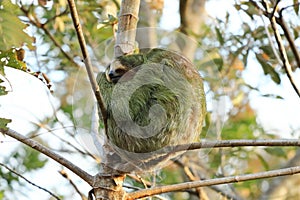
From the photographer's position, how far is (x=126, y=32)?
1.14 meters

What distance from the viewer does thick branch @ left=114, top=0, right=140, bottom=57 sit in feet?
3.71

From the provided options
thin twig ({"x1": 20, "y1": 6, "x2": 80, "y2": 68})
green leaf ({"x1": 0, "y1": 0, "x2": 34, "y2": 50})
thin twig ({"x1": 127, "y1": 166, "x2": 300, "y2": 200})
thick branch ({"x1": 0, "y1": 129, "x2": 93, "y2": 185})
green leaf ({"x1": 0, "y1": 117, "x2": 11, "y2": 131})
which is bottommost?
thin twig ({"x1": 127, "y1": 166, "x2": 300, "y2": 200})

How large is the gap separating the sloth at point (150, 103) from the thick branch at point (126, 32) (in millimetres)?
21

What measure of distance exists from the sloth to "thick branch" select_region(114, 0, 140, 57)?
2cm

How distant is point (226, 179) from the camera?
1.01 meters

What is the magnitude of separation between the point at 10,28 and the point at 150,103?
11.9 inches

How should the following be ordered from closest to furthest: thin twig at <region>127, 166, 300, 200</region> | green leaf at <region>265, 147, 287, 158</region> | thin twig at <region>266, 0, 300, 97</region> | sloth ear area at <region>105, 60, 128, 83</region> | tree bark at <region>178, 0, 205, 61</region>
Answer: thin twig at <region>127, 166, 300, 200</region> → sloth ear area at <region>105, 60, 128, 83</region> → thin twig at <region>266, 0, 300, 97</region> → green leaf at <region>265, 147, 287, 158</region> → tree bark at <region>178, 0, 205, 61</region>

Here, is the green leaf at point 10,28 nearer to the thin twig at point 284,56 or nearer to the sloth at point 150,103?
the sloth at point 150,103

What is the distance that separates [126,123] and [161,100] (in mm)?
77

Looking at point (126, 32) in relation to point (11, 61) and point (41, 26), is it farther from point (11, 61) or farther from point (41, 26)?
point (41, 26)

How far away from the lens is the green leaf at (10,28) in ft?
3.68

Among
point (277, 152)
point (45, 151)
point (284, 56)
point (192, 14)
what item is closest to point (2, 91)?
point (45, 151)

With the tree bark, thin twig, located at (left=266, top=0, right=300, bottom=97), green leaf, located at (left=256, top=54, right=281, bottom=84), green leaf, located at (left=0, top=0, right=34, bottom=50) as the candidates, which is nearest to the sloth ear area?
green leaf, located at (left=0, top=0, right=34, bottom=50)

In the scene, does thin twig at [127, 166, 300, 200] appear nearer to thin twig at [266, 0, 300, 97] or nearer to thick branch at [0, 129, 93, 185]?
thick branch at [0, 129, 93, 185]
